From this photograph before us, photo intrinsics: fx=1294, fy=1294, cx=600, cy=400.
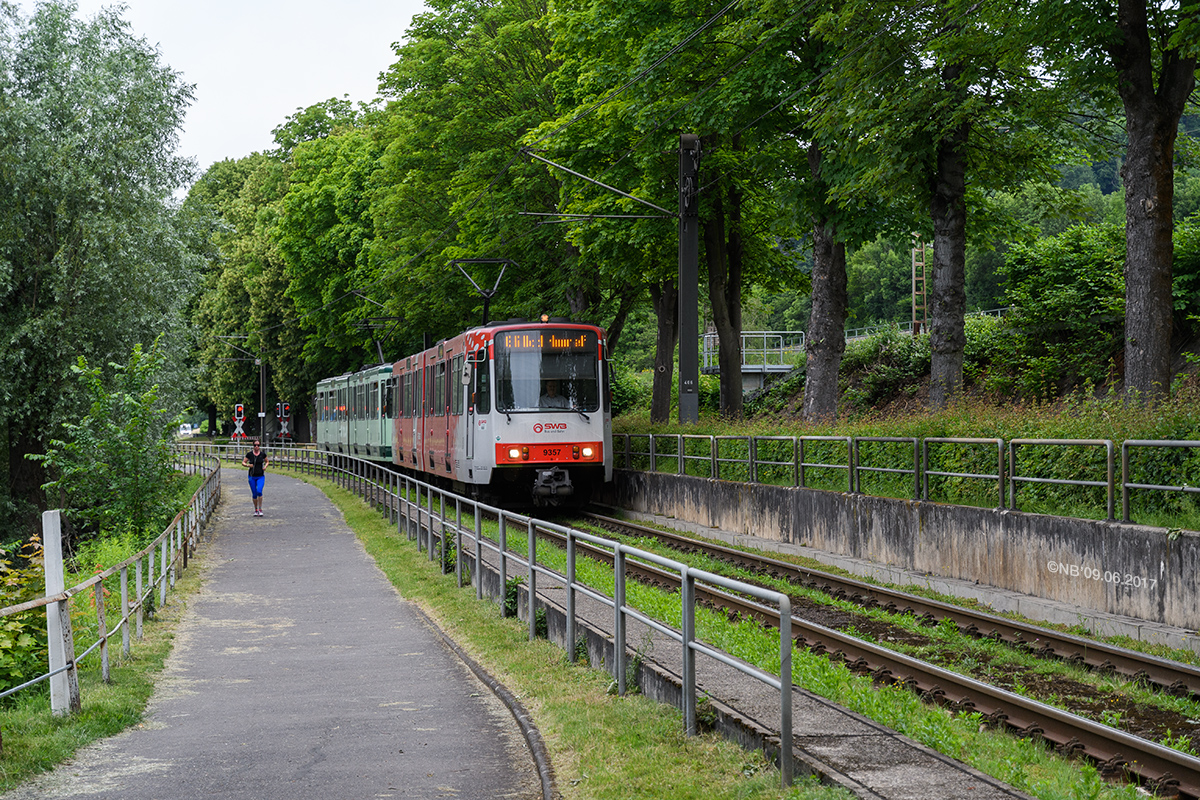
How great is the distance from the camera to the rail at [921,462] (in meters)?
12.0

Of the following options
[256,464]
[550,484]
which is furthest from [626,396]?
[550,484]

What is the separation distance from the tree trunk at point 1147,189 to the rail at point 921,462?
2.35m

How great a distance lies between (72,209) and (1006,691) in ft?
82.0

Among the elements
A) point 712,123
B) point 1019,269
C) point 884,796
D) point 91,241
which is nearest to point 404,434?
point 91,241

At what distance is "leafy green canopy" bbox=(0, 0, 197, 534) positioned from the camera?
27.5m

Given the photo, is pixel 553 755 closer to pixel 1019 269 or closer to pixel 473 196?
pixel 1019 269

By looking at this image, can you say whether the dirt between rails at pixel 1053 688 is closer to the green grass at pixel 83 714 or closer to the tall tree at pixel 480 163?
the green grass at pixel 83 714

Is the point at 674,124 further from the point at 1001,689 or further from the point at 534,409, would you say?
the point at 1001,689

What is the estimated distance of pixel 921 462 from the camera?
15562mm

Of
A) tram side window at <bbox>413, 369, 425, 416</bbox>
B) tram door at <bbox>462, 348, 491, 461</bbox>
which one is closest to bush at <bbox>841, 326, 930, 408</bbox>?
tram side window at <bbox>413, 369, 425, 416</bbox>

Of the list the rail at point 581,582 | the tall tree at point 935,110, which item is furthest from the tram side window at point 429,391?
the tall tree at point 935,110

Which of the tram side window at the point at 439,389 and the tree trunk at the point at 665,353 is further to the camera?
the tree trunk at the point at 665,353

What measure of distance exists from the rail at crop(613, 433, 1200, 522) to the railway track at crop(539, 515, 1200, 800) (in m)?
1.64

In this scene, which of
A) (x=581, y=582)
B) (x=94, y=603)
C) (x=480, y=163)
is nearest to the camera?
(x=581, y=582)
